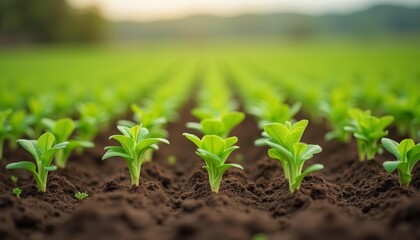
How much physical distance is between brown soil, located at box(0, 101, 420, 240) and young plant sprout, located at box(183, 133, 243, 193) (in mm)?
194

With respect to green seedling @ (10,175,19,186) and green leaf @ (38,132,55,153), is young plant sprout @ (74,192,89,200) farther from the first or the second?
green seedling @ (10,175,19,186)

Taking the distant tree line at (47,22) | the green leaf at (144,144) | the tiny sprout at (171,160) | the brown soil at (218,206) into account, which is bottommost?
the tiny sprout at (171,160)

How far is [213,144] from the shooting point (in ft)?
14.0

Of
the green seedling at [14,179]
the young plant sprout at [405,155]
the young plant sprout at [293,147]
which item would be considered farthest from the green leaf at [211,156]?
the green seedling at [14,179]

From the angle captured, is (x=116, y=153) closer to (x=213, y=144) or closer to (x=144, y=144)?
(x=144, y=144)

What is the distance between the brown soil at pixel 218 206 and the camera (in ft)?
10.3

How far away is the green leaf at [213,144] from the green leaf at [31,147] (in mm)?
1905

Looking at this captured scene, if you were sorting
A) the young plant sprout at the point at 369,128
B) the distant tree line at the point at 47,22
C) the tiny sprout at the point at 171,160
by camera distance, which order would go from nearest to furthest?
the young plant sprout at the point at 369,128 → the tiny sprout at the point at 171,160 → the distant tree line at the point at 47,22

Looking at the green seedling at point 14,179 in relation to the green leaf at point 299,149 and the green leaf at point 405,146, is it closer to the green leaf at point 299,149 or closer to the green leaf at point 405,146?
the green leaf at point 299,149

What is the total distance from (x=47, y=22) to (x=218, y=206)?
73762 millimetres

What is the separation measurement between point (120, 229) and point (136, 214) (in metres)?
0.31

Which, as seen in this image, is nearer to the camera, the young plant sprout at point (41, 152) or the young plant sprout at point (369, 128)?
the young plant sprout at point (41, 152)

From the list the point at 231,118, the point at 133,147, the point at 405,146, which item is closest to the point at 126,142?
the point at 133,147

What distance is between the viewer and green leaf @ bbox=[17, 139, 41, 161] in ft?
14.5
